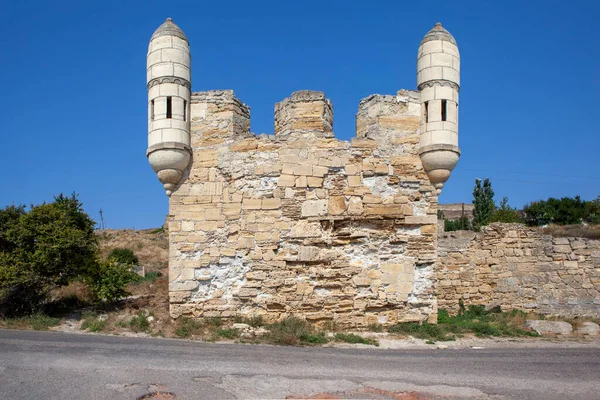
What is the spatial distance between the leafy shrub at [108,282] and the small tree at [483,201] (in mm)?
29294

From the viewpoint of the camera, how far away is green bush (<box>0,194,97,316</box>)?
37.0 ft

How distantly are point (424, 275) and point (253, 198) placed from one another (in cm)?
413

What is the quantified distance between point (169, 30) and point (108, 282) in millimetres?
6209

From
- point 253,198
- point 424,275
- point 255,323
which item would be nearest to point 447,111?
point 424,275

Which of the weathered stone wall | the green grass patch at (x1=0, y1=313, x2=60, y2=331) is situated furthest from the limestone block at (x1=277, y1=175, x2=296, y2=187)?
the weathered stone wall

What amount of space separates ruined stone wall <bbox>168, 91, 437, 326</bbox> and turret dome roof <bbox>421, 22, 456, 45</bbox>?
2.35m

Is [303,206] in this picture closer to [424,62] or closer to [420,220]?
[420,220]

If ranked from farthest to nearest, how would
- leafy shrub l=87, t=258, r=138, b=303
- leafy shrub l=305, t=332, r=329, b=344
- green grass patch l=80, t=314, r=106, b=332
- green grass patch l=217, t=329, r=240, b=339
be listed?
leafy shrub l=87, t=258, r=138, b=303
green grass patch l=80, t=314, r=106, b=332
green grass patch l=217, t=329, r=240, b=339
leafy shrub l=305, t=332, r=329, b=344

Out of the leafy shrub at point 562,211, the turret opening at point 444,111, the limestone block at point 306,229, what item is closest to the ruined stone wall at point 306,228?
the limestone block at point 306,229

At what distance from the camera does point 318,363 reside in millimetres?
7484

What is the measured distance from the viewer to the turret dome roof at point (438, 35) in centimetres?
1112

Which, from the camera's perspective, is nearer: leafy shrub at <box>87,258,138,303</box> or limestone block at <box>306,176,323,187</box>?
limestone block at <box>306,176,323,187</box>

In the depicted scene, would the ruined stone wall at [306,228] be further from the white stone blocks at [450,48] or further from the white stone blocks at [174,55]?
the white stone blocks at [450,48]

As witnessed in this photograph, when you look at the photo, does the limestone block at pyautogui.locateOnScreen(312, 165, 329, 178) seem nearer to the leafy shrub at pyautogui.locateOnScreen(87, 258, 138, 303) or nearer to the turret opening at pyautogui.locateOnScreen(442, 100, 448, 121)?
the turret opening at pyautogui.locateOnScreen(442, 100, 448, 121)
